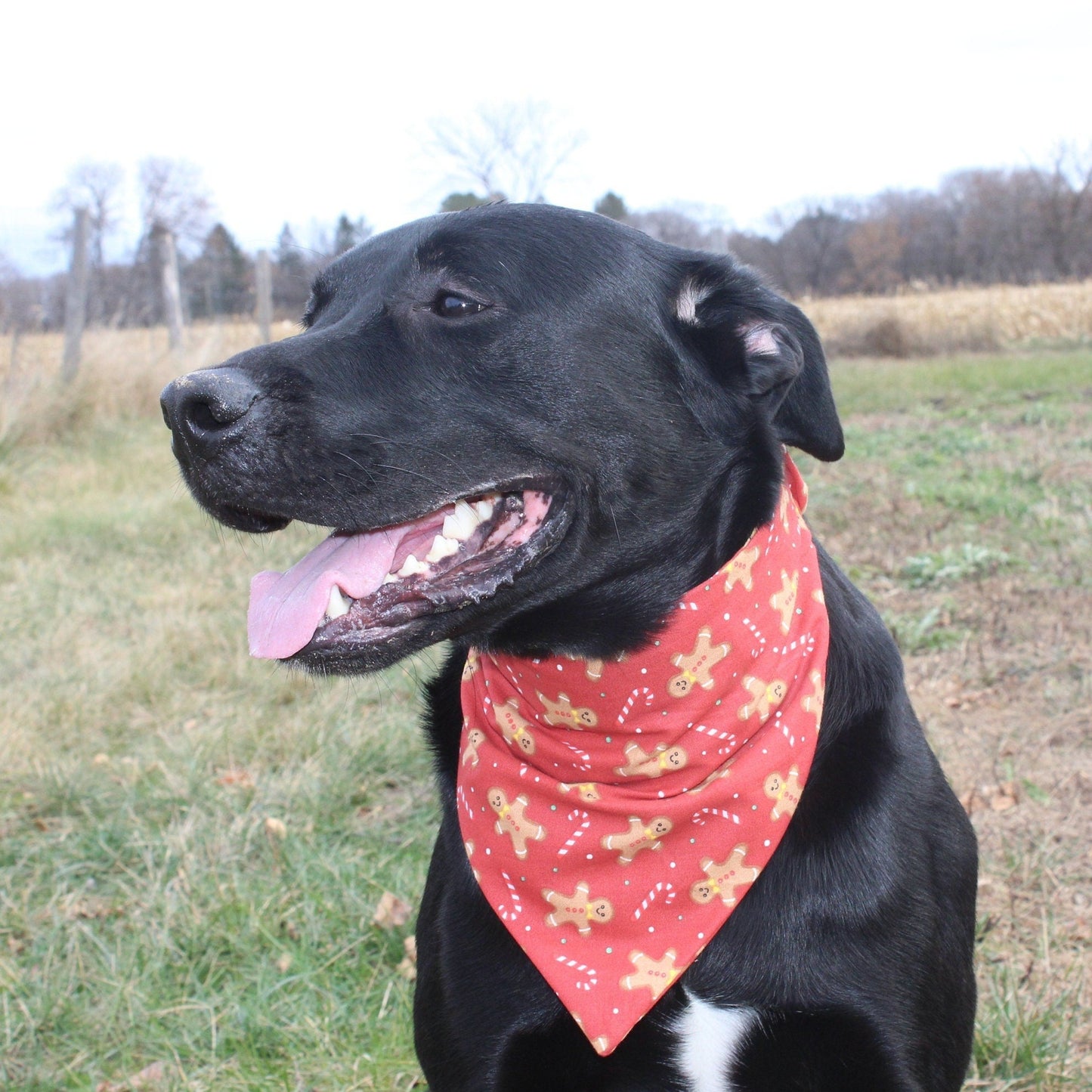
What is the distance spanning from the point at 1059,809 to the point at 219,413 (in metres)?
2.62

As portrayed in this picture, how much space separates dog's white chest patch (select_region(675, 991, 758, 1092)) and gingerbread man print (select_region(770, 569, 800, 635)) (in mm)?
677

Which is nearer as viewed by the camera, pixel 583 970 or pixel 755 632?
pixel 583 970

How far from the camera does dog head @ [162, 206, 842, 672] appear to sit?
5.98 ft

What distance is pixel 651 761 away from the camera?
81.0 inches

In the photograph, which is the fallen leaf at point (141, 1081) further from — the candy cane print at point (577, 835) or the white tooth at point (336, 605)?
the white tooth at point (336, 605)

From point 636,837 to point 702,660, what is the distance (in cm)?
36

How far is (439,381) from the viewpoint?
1926 mm

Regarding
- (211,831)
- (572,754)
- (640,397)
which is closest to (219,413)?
(640,397)

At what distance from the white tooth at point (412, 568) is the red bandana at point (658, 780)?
353 mm

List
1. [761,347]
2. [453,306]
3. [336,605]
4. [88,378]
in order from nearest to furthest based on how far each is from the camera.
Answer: [336,605] < [453,306] < [761,347] < [88,378]

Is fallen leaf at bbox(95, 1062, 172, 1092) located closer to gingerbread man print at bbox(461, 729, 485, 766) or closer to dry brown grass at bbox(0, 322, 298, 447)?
gingerbread man print at bbox(461, 729, 485, 766)

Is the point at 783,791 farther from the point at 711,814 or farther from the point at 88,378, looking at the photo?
the point at 88,378

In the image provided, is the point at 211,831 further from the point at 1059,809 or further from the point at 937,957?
the point at 1059,809

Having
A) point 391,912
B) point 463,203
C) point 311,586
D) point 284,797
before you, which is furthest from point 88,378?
point 311,586
